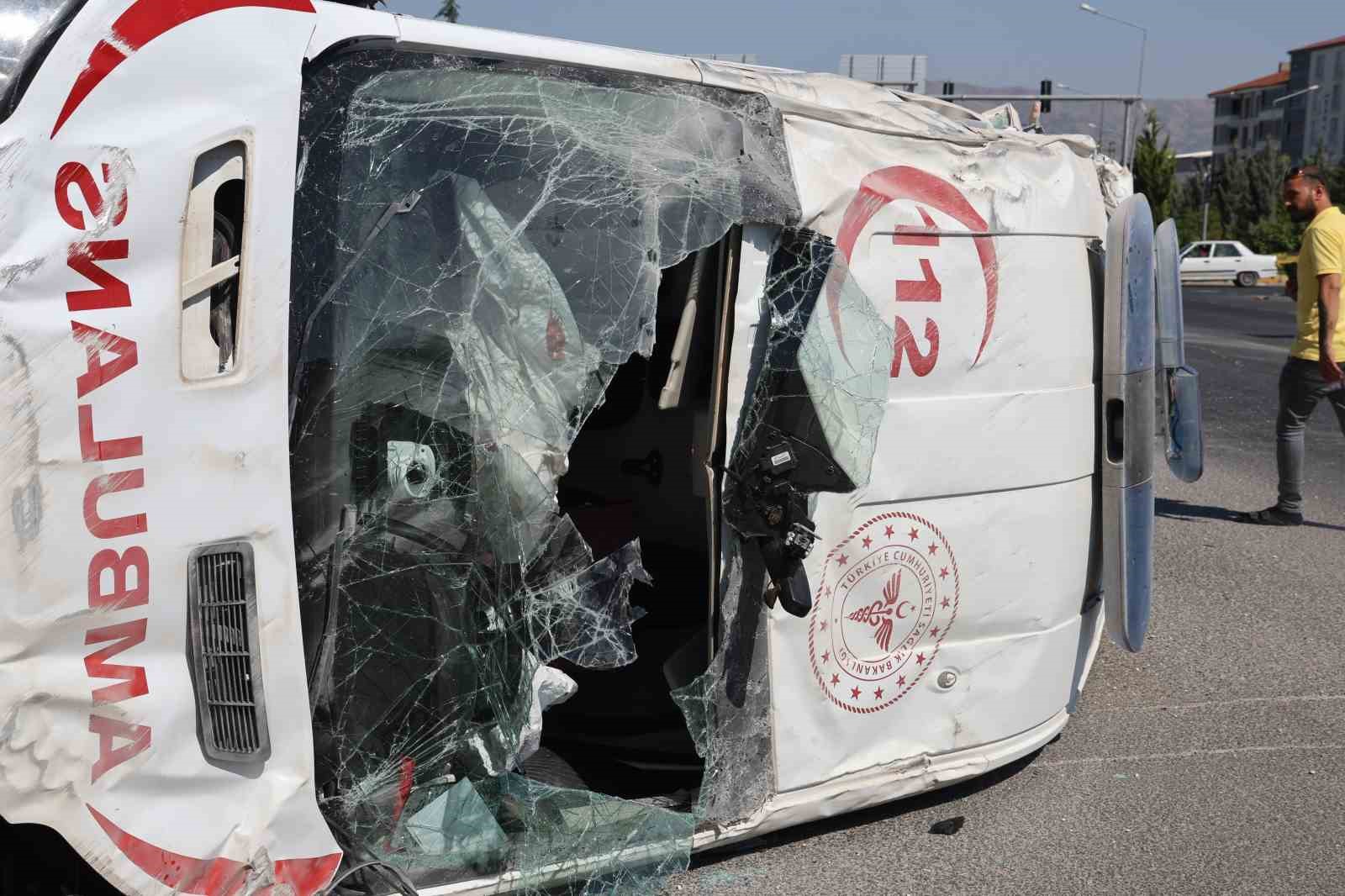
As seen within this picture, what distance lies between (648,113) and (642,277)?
0.41 metres

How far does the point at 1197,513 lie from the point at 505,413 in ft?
19.6

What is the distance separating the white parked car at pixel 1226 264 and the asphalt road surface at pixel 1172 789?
35.0 meters

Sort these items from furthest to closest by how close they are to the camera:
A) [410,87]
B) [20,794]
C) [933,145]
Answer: [933,145] < [410,87] < [20,794]

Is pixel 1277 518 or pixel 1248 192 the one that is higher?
pixel 1248 192

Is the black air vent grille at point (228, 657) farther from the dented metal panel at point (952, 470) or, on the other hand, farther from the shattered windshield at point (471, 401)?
the dented metal panel at point (952, 470)

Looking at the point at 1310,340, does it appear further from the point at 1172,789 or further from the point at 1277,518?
the point at 1172,789

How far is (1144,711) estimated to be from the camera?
15.0ft

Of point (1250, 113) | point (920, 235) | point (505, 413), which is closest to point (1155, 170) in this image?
point (920, 235)

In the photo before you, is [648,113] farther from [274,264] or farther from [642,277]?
[274,264]

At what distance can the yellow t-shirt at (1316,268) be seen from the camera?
677 centimetres

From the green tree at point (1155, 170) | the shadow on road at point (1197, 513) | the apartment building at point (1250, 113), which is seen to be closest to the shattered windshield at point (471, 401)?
the shadow on road at point (1197, 513)

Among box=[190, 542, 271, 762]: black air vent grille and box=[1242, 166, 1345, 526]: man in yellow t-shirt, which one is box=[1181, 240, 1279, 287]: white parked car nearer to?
box=[1242, 166, 1345, 526]: man in yellow t-shirt

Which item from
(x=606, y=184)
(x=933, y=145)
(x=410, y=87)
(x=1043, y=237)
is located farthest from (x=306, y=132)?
(x=1043, y=237)

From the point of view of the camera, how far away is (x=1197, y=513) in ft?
24.7
